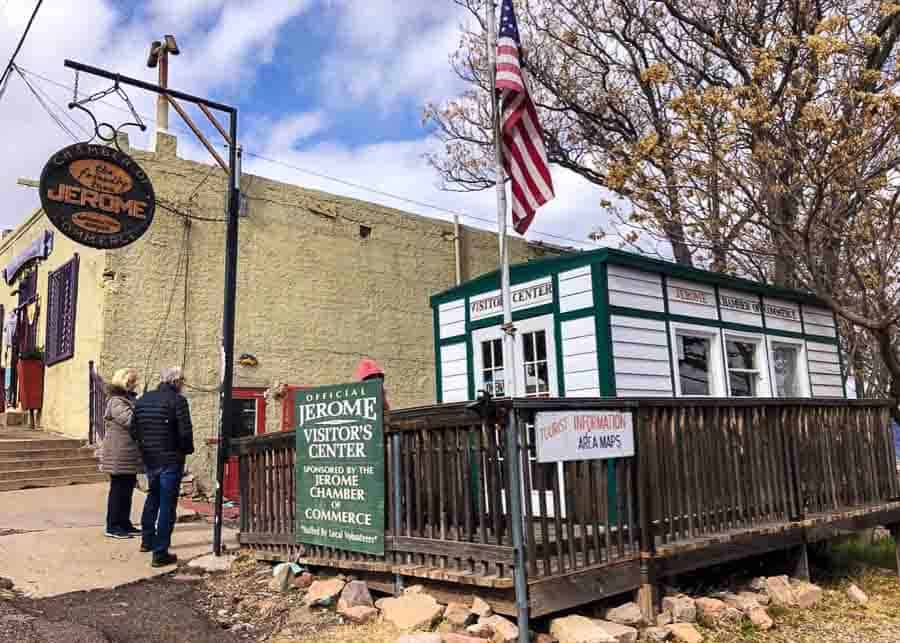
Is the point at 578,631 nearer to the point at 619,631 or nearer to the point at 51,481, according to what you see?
the point at 619,631

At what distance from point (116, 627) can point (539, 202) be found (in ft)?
17.1

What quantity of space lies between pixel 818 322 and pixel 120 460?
9396 mm

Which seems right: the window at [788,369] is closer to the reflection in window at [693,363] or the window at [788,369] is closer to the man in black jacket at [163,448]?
the reflection in window at [693,363]

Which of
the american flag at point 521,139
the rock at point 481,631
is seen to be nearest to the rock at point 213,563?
the rock at point 481,631

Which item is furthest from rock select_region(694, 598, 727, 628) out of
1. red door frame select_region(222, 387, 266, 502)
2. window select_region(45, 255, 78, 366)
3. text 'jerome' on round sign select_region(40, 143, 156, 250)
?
window select_region(45, 255, 78, 366)

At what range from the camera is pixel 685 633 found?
5.40 meters

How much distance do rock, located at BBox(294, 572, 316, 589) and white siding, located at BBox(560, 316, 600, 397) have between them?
3.40 metres

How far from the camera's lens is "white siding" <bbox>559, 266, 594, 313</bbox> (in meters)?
8.30

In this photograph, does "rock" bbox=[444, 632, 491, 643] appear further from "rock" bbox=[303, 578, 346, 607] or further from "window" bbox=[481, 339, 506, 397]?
"window" bbox=[481, 339, 506, 397]

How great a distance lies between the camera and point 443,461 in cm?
560

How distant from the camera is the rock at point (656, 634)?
5.34 m

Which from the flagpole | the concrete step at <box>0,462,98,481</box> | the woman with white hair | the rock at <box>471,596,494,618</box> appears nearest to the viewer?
the rock at <box>471,596,494,618</box>

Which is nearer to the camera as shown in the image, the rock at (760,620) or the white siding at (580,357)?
the rock at (760,620)

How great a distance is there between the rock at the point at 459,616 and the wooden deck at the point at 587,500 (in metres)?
0.14
